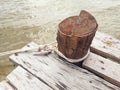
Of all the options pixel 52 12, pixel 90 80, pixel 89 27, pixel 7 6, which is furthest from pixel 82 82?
pixel 7 6

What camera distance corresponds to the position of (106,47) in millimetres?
2244

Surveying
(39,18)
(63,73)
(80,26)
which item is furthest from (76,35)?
(39,18)

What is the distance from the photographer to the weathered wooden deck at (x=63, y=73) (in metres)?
1.86

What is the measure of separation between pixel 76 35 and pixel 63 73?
0.32 m

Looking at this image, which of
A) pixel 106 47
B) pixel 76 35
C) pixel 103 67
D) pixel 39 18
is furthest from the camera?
pixel 39 18

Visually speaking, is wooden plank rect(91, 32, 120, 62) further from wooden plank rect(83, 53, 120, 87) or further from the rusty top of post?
the rusty top of post

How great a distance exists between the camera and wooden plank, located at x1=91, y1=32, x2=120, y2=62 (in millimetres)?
2158

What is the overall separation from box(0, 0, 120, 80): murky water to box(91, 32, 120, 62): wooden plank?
4.56 ft

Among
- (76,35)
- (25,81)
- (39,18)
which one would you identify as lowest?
(39,18)

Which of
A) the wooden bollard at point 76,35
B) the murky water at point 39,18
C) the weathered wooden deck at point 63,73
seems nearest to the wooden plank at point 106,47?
the weathered wooden deck at point 63,73

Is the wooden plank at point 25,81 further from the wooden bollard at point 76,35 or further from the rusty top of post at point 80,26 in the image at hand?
the rusty top of post at point 80,26

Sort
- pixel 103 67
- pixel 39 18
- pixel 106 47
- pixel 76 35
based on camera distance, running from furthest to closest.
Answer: pixel 39 18
pixel 106 47
pixel 103 67
pixel 76 35

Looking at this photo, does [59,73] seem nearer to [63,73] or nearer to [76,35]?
[63,73]

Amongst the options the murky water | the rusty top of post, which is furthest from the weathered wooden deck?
the murky water
